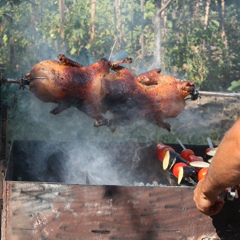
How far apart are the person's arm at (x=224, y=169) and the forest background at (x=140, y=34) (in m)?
4.96

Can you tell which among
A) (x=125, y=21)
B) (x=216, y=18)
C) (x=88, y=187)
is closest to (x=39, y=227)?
(x=88, y=187)

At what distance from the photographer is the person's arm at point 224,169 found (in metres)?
1.94

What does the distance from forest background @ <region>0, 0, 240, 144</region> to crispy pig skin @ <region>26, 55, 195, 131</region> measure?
3.53 m

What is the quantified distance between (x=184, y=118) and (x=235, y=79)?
65.3 inches

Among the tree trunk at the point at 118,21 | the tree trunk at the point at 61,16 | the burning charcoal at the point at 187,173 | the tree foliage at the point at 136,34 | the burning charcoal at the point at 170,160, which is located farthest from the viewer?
the tree trunk at the point at 118,21

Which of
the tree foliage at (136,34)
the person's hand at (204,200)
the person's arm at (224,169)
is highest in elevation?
the person's arm at (224,169)

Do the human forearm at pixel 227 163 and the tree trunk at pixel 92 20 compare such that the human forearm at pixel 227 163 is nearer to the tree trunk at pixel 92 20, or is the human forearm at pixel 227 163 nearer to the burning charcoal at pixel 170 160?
the burning charcoal at pixel 170 160

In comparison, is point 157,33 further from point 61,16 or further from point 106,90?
point 106,90

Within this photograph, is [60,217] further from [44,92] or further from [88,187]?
[44,92]

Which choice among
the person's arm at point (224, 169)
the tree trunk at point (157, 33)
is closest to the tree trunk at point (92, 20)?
the tree trunk at point (157, 33)

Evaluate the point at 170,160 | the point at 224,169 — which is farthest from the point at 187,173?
the point at 224,169

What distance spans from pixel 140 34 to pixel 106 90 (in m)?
5.13

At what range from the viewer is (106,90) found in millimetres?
3574

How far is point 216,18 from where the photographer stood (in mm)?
9094
